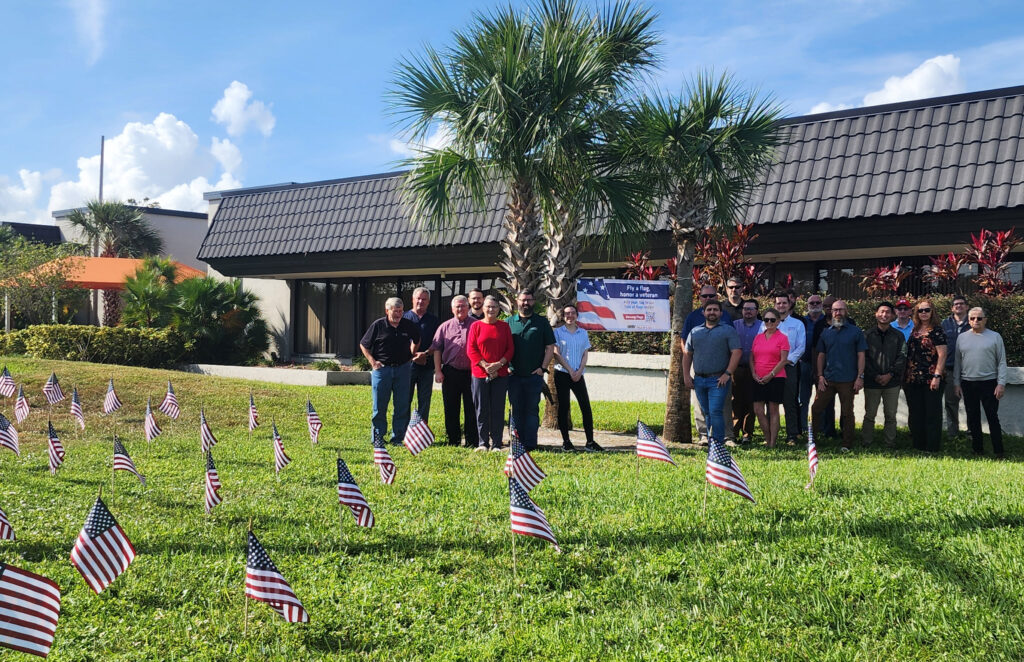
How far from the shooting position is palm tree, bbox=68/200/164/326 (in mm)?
39125

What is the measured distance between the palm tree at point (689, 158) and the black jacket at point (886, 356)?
2.31m

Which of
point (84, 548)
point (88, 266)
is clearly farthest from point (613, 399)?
point (88, 266)

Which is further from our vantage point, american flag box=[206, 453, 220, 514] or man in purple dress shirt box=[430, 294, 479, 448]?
man in purple dress shirt box=[430, 294, 479, 448]

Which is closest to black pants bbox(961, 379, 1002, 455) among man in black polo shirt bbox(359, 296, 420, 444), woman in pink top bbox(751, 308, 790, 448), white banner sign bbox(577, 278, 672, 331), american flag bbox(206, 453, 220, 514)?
woman in pink top bbox(751, 308, 790, 448)

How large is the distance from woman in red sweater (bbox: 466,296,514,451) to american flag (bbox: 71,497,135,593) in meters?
5.34

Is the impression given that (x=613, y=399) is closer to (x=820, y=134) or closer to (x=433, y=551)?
(x=820, y=134)

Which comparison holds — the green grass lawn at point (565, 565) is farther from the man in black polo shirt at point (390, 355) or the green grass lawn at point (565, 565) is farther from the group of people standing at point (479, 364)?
the man in black polo shirt at point (390, 355)

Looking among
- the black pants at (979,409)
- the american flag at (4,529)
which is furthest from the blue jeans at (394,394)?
the black pants at (979,409)

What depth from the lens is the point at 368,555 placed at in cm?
565

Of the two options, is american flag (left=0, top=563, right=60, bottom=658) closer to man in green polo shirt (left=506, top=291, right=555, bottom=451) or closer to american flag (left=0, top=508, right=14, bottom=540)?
american flag (left=0, top=508, right=14, bottom=540)

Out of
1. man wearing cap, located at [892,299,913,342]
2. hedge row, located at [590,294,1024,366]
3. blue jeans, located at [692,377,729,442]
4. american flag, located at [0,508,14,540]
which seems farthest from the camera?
hedge row, located at [590,294,1024,366]

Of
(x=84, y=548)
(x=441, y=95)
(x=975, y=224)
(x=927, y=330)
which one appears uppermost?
(x=441, y=95)

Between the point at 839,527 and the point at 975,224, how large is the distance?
33.2 feet

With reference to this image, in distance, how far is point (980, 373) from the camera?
32.3ft
